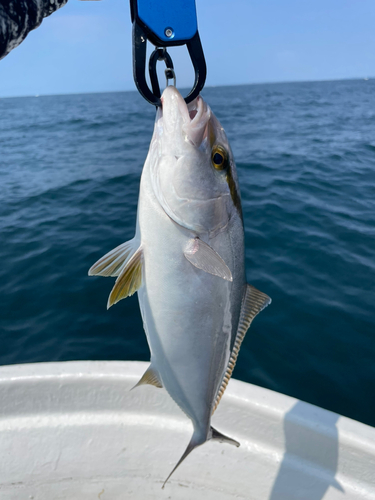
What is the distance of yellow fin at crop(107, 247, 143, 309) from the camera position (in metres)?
1.67

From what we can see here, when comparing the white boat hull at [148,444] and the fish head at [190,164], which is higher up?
the fish head at [190,164]

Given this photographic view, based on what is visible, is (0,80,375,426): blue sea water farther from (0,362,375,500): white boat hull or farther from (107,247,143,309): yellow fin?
(107,247,143,309): yellow fin

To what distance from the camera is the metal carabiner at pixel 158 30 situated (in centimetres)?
148

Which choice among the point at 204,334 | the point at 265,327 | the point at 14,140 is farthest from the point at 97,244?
the point at 14,140

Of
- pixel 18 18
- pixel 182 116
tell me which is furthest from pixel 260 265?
pixel 18 18

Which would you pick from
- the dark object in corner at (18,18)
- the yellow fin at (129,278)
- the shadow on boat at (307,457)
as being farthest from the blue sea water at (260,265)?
the dark object in corner at (18,18)

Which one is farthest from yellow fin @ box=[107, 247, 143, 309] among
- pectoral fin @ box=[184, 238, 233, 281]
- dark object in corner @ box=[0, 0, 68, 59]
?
dark object in corner @ box=[0, 0, 68, 59]

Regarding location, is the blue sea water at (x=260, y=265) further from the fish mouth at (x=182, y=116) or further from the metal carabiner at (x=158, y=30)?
the metal carabiner at (x=158, y=30)

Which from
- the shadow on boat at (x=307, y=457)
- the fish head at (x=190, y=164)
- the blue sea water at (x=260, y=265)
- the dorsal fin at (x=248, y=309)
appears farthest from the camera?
the blue sea water at (x=260, y=265)

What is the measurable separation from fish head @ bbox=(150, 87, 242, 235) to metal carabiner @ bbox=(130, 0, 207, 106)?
0.37 ft

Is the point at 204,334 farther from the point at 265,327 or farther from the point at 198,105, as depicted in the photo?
the point at 265,327

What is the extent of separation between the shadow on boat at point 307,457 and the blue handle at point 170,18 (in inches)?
100

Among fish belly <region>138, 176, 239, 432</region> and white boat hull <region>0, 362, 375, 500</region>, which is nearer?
fish belly <region>138, 176, 239, 432</region>

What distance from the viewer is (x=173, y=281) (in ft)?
5.48
